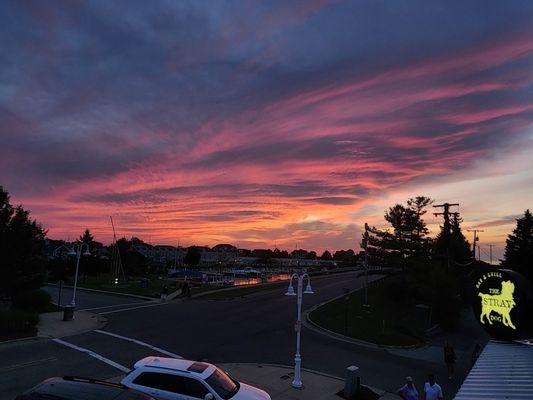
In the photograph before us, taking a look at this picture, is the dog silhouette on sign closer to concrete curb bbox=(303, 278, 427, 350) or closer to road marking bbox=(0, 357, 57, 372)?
concrete curb bbox=(303, 278, 427, 350)

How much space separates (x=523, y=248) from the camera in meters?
46.5

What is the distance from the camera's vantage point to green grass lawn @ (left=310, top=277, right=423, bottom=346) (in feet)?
86.0

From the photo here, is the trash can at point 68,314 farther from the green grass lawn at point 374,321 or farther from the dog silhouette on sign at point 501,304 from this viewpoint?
the dog silhouette on sign at point 501,304

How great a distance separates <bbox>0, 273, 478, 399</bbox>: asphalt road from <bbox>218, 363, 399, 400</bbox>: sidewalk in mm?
1191

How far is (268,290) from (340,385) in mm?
35252

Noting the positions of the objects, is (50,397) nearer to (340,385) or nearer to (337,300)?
(340,385)

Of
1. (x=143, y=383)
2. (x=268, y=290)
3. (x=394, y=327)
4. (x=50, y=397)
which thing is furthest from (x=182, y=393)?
(x=268, y=290)

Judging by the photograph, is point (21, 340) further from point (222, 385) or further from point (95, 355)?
point (222, 385)

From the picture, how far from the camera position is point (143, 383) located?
11531mm

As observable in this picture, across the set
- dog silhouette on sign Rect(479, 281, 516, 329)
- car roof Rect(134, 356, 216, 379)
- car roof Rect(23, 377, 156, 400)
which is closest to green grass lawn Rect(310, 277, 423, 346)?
car roof Rect(134, 356, 216, 379)

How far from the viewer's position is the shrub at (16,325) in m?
21.3

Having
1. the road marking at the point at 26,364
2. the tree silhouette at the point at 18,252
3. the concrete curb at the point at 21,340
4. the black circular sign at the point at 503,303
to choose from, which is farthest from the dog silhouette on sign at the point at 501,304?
the tree silhouette at the point at 18,252

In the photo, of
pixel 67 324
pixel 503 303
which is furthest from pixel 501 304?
pixel 67 324

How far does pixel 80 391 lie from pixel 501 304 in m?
9.95
